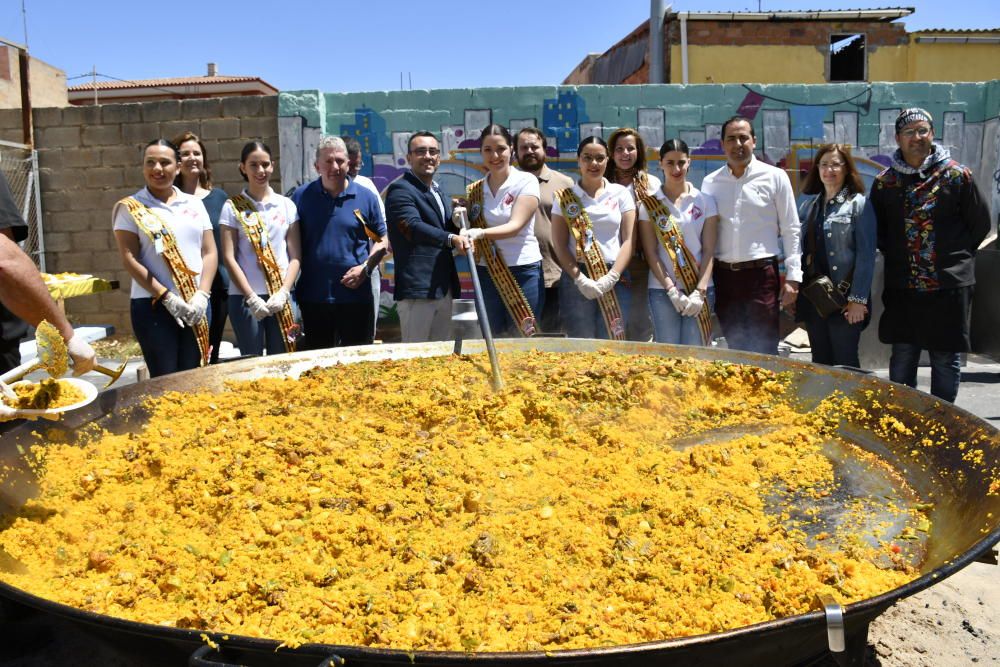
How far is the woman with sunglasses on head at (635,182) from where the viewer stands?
4574 millimetres

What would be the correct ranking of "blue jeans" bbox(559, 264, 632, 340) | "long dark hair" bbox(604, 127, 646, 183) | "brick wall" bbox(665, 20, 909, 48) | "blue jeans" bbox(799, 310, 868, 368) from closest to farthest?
"blue jeans" bbox(799, 310, 868, 368) → "blue jeans" bbox(559, 264, 632, 340) → "long dark hair" bbox(604, 127, 646, 183) → "brick wall" bbox(665, 20, 909, 48)

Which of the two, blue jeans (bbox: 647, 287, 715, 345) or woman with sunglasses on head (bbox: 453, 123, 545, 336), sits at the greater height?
woman with sunglasses on head (bbox: 453, 123, 545, 336)

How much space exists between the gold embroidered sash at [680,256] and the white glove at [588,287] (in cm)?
47

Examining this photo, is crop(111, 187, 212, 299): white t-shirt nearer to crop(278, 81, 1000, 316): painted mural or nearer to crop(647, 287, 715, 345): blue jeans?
crop(647, 287, 715, 345): blue jeans

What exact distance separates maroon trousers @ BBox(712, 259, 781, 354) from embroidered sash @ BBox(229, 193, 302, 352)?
100 inches

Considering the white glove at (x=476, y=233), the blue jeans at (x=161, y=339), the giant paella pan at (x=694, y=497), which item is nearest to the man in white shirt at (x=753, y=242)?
the giant paella pan at (x=694, y=497)

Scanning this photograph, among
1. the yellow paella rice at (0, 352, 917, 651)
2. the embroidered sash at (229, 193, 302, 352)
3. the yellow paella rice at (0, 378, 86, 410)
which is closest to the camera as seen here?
the yellow paella rice at (0, 352, 917, 651)

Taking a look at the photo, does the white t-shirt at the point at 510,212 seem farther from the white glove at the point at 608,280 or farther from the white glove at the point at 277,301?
the white glove at the point at 277,301

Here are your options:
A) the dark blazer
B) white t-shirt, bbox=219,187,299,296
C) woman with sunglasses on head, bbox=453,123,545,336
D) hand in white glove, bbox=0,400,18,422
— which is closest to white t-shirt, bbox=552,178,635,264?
woman with sunglasses on head, bbox=453,123,545,336

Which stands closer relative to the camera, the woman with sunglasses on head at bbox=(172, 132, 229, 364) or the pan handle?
the pan handle

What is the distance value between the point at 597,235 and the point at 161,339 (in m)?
2.50

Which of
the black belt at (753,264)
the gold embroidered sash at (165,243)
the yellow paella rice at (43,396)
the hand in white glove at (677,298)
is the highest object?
the gold embroidered sash at (165,243)

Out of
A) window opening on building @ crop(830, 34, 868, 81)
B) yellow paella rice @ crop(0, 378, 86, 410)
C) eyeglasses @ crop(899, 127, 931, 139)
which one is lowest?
yellow paella rice @ crop(0, 378, 86, 410)

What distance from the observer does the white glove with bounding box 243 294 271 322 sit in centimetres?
413
